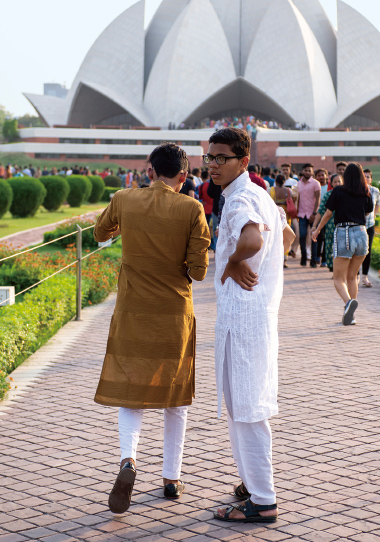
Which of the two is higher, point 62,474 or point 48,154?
point 48,154

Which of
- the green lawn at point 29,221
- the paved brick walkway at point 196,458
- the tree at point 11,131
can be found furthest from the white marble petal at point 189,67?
the paved brick walkway at point 196,458

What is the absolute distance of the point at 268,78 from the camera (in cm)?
4781

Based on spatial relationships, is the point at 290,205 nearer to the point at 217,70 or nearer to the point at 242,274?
the point at 242,274

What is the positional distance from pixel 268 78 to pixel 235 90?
14.7ft

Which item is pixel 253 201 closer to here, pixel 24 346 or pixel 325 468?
pixel 325 468

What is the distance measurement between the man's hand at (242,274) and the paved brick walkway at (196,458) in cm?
79

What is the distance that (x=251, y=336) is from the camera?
228cm

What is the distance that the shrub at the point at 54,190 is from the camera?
1703 cm

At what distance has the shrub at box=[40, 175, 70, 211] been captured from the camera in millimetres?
17031

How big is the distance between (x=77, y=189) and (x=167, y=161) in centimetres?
1674

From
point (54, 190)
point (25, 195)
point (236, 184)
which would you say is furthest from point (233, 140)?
point (54, 190)

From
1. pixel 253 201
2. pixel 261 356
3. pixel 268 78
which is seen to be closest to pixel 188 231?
pixel 253 201

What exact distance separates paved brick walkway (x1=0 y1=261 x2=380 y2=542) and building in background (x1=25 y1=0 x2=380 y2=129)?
44284mm

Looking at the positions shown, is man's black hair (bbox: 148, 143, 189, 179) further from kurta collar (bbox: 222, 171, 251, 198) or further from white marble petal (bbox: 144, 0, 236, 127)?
white marble petal (bbox: 144, 0, 236, 127)
